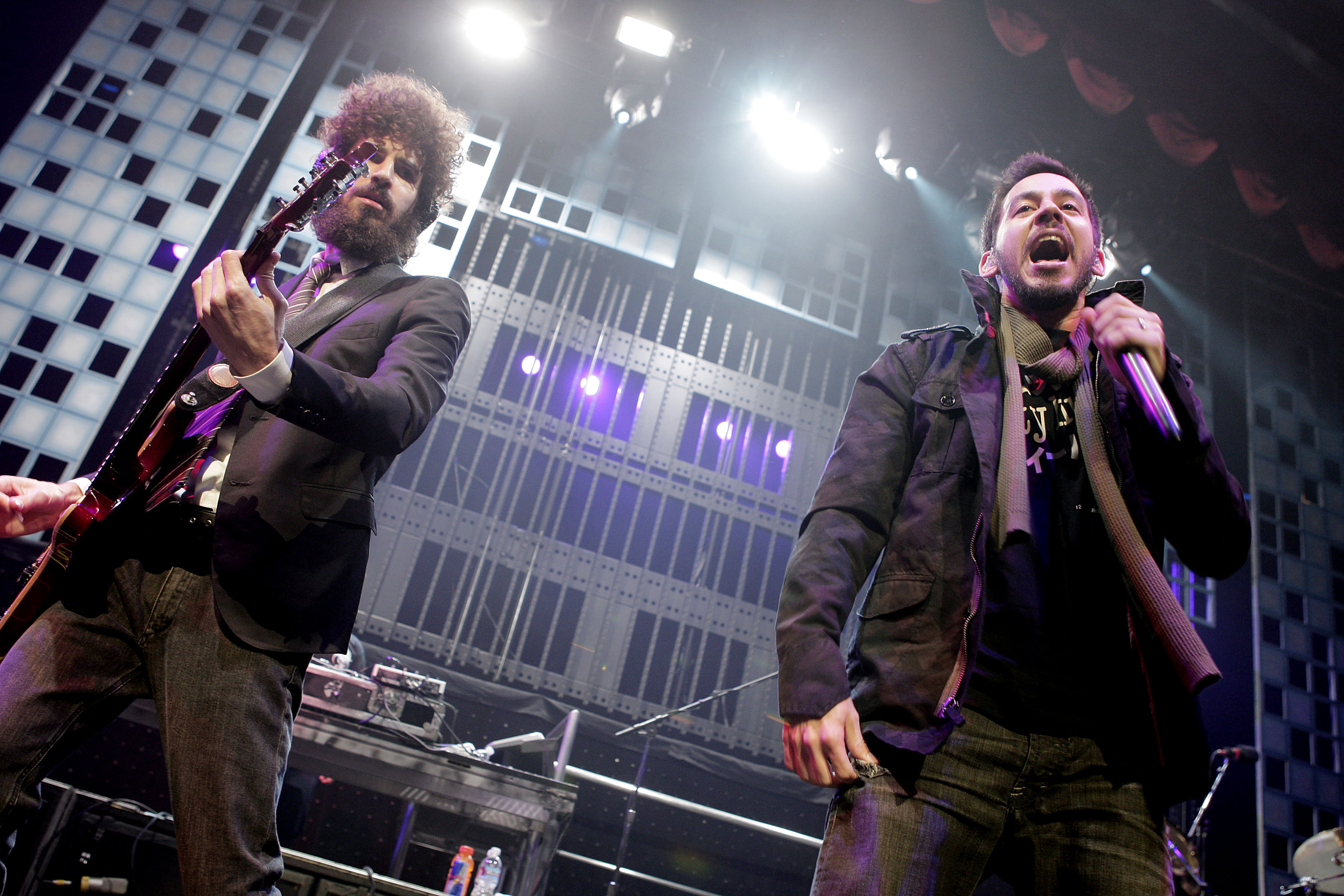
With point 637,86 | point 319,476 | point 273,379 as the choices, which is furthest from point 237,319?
point 637,86

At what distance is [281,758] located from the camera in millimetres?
1433

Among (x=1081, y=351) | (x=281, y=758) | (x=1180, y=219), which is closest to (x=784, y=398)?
(x=1180, y=219)

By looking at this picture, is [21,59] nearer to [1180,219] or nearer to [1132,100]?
[1132,100]

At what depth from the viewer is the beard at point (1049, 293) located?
1.62m

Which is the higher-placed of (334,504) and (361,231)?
(361,231)

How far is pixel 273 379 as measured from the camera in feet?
3.86

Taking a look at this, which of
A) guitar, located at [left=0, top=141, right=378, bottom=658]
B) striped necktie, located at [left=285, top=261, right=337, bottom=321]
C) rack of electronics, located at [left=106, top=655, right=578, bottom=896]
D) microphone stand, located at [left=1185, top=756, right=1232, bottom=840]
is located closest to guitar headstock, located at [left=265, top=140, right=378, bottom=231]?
guitar, located at [left=0, top=141, right=378, bottom=658]

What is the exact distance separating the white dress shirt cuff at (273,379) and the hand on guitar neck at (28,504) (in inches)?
33.2

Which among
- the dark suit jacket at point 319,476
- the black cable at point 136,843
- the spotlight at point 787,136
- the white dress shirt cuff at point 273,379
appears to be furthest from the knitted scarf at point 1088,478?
the spotlight at point 787,136

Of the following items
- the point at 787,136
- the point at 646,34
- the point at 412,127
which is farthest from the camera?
the point at 787,136

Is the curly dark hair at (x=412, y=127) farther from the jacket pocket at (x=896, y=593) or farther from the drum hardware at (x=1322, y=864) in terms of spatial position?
the drum hardware at (x=1322, y=864)

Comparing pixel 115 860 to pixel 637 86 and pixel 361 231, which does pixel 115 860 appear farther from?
pixel 637 86

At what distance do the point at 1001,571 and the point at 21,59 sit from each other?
28.4 feet

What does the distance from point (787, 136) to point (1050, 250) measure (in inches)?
269
